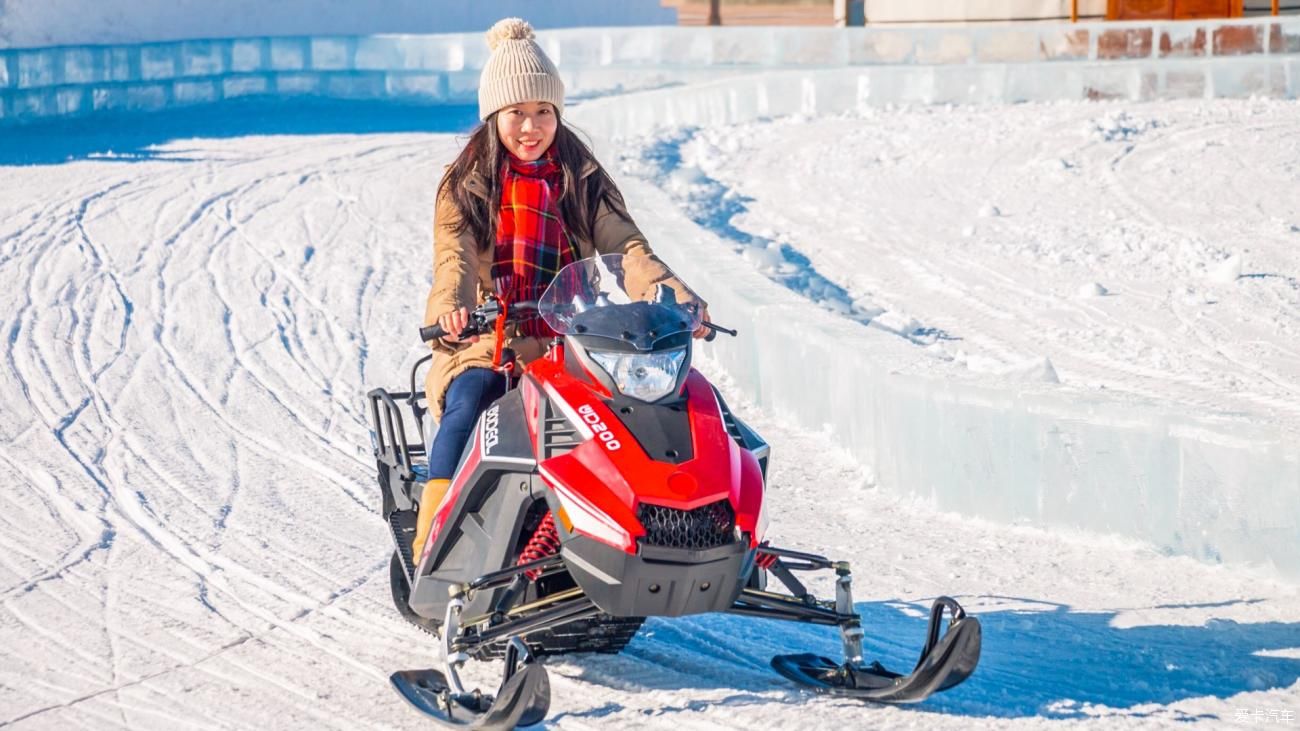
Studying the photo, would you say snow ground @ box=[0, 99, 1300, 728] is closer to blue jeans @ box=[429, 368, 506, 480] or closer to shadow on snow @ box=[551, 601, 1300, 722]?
shadow on snow @ box=[551, 601, 1300, 722]

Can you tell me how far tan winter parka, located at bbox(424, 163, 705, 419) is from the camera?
4191mm

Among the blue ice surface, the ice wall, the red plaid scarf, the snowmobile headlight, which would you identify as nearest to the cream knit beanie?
the red plaid scarf

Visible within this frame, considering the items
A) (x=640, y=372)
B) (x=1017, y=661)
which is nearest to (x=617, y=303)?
(x=640, y=372)

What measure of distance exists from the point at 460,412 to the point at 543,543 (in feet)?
1.61

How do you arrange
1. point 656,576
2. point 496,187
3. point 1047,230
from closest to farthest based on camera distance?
point 656,576 < point 496,187 < point 1047,230

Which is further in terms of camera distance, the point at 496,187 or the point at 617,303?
the point at 496,187

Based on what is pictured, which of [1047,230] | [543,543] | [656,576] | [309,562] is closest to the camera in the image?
[656,576]

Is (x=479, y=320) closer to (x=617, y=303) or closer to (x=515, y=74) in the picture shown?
(x=617, y=303)

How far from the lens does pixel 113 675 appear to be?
431 cm

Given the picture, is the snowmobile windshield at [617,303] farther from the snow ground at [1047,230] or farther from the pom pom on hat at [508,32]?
the snow ground at [1047,230]

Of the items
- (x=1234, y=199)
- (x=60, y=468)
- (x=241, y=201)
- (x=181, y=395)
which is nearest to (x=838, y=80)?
(x=1234, y=199)

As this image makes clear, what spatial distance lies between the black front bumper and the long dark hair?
44.2 inches

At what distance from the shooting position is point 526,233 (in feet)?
14.7

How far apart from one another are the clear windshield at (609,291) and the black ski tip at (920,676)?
0.93 meters
